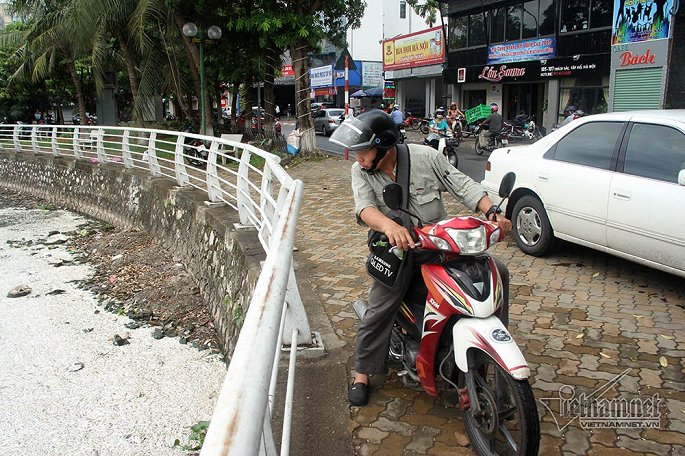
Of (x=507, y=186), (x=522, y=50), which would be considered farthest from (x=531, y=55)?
(x=507, y=186)

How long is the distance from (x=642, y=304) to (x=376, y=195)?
2787 mm

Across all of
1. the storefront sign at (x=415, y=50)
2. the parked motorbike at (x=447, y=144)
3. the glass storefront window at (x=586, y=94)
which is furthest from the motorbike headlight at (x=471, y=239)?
the storefront sign at (x=415, y=50)

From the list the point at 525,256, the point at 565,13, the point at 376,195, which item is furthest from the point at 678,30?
the point at 376,195

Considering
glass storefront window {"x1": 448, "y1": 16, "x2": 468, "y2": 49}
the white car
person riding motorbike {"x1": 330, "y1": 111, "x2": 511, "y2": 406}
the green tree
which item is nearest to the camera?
person riding motorbike {"x1": 330, "y1": 111, "x2": 511, "y2": 406}

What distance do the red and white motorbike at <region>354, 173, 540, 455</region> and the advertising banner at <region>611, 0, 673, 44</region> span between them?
648 inches

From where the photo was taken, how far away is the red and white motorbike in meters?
2.35

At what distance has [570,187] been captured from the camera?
17.3ft

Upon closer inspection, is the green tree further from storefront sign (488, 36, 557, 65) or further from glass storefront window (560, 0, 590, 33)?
glass storefront window (560, 0, 590, 33)

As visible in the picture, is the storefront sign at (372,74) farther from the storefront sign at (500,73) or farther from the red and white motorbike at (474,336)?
the red and white motorbike at (474,336)

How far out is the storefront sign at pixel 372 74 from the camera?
41.2 m

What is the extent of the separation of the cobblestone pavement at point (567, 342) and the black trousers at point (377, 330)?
0.21 m

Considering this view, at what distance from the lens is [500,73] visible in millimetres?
Result: 23547

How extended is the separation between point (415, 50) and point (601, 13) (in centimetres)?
1227

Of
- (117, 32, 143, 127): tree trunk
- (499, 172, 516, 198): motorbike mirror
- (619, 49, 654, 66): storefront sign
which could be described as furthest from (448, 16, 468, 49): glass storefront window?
(499, 172, 516, 198): motorbike mirror
